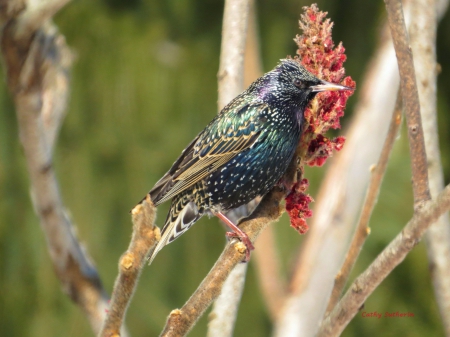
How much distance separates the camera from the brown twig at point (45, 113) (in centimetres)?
146

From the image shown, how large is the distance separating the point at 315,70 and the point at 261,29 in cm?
174

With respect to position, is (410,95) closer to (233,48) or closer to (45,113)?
(233,48)

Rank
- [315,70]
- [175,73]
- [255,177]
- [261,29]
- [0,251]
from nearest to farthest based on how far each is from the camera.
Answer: [315,70], [255,177], [0,251], [175,73], [261,29]

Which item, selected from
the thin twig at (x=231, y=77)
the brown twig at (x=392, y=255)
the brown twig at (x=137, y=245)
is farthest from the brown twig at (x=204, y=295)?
the thin twig at (x=231, y=77)

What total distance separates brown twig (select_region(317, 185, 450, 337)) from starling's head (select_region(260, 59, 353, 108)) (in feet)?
0.68

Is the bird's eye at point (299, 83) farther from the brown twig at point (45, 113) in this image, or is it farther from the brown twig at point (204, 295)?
the brown twig at point (45, 113)

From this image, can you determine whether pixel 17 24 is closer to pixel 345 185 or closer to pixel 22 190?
pixel 22 190

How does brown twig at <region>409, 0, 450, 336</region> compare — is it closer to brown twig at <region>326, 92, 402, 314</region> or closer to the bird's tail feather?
brown twig at <region>326, 92, 402, 314</region>

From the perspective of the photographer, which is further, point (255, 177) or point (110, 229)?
point (110, 229)

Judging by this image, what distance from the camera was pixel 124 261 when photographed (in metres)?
0.82

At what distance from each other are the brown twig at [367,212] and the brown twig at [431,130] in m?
0.20

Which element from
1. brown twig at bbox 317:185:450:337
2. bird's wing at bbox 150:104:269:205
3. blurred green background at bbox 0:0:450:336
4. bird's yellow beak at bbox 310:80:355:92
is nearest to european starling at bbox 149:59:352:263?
bird's wing at bbox 150:104:269:205

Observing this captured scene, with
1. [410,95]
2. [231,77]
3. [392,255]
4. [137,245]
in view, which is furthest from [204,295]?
[231,77]

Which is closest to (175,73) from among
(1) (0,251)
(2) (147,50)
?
(2) (147,50)
